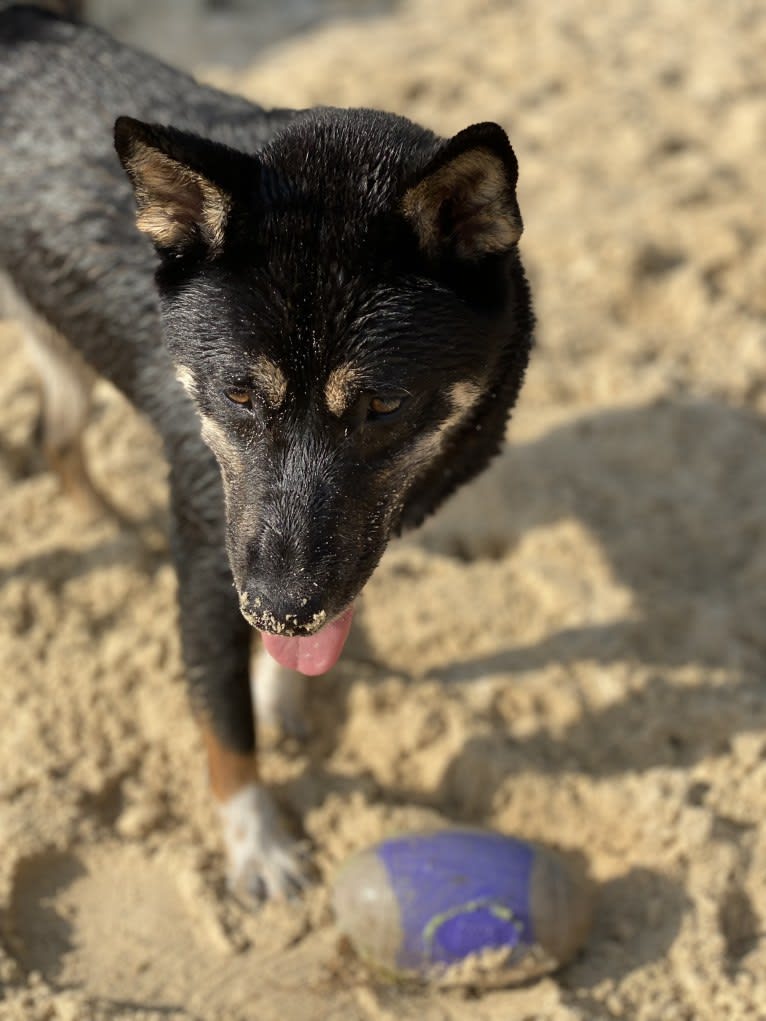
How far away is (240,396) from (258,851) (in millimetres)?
1757

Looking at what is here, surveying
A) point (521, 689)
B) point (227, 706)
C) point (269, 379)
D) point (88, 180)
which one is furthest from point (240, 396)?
point (521, 689)

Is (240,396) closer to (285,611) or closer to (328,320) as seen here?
(328,320)

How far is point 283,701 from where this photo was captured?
4.34 meters

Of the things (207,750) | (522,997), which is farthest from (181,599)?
(522,997)

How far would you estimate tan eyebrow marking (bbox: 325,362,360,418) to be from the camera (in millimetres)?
2795

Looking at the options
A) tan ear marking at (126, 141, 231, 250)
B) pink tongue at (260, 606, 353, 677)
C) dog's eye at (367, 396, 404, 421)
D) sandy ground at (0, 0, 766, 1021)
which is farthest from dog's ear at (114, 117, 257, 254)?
sandy ground at (0, 0, 766, 1021)

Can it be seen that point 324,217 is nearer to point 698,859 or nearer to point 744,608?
point 698,859

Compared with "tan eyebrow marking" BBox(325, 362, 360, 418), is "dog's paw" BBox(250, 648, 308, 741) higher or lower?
lower

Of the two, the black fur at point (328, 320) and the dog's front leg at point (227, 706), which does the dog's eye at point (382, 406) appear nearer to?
the black fur at point (328, 320)

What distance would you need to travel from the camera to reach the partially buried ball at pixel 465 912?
339 cm

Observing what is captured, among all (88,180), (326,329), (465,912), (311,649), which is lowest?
(465,912)

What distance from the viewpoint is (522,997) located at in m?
3.51

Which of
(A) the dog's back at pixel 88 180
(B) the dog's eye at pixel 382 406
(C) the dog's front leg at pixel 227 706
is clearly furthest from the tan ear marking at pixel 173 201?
(C) the dog's front leg at pixel 227 706

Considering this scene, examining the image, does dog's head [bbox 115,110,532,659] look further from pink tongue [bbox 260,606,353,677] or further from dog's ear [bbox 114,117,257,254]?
pink tongue [bbox 260,606,353,677]
